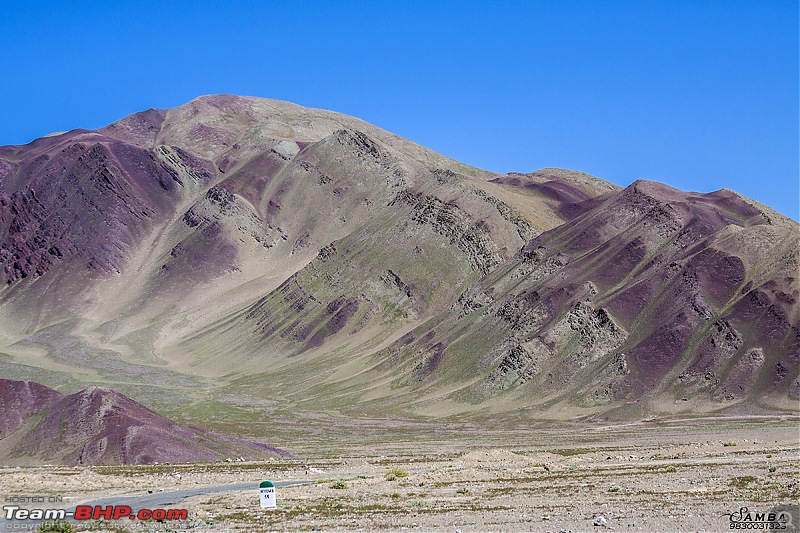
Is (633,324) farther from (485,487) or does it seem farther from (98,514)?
(98,514)

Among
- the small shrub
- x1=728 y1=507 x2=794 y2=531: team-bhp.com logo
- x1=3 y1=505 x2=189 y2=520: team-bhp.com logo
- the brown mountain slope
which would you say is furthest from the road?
the brown mountain slope

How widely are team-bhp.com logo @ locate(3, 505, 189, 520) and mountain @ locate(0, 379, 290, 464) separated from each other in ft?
114

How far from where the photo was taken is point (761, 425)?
11012 centimetres

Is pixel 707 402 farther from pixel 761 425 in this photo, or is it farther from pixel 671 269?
pixel 671 269

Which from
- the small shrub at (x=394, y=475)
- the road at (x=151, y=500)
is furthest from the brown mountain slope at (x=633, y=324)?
the road at (x=151, y=500)

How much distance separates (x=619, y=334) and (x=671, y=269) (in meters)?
16.8

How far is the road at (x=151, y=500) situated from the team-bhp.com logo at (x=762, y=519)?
2899cm

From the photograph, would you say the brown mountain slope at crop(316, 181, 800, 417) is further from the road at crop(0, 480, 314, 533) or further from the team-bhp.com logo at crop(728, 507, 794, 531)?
the team-bhp.com logo at crop(728, 507, 794, 531)

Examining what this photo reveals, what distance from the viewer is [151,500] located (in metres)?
57.0

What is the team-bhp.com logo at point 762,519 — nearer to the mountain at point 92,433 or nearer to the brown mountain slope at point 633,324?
the mountain at point 92,433

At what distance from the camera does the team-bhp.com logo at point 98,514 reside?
158 ft

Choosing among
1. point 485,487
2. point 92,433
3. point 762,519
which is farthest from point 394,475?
point 92,433

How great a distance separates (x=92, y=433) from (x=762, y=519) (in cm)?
6699

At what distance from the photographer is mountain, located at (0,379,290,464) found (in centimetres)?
8612
